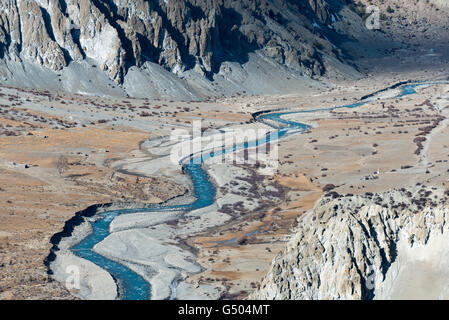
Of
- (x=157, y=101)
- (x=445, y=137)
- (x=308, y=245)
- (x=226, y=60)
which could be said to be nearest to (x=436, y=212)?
(x=308, y=245)

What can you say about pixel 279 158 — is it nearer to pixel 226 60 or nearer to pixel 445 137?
pixel 445 137

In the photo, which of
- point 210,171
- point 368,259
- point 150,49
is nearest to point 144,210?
point 210,171

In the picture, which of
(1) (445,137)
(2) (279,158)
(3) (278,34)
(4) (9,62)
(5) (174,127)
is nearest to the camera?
(2) (279,158)

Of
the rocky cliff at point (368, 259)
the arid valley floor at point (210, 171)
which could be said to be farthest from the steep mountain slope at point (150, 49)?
the rocky cliff at point (368, 259)

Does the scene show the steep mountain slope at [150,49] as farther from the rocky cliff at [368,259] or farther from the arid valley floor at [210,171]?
the rocky cliff at [368,259]

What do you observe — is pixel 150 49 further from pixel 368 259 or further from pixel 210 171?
pixel 368 259

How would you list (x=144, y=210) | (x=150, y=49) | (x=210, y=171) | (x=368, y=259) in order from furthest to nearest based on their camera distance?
1. (x=150, y=49)
2. (x=210, y=171)
3. (x=144, y=210)
4. (x=368, y=259)
